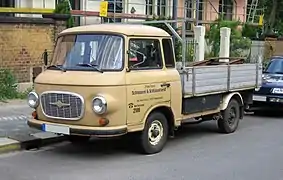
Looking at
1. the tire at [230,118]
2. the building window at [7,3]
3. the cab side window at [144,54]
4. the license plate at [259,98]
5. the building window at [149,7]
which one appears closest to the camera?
the cab side window at [144,54]

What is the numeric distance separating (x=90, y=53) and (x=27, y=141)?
2.12 m

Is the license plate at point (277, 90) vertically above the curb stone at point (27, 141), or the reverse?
the license plate at point (277, 90)

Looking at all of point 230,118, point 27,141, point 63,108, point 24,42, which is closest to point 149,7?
point 24,42

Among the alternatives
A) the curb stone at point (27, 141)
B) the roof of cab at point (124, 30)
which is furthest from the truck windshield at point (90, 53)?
the curb stone at point (27, 141)

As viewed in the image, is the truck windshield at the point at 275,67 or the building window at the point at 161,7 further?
the building window at the point at 161,7

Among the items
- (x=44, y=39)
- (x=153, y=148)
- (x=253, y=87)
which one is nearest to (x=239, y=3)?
(x=44, y=39)

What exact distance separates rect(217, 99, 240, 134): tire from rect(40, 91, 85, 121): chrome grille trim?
4061 millimetres

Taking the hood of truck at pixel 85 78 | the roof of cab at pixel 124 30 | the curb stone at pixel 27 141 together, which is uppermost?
the roof of cab at pixel 124 30

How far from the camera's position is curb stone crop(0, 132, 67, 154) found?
963cm

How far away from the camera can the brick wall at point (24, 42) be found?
15.6m

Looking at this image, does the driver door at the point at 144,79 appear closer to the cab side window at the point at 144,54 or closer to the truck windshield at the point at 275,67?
the cab side window at the point at 144,54

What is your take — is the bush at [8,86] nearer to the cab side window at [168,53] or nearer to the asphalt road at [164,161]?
the asphalt road at [164,161]

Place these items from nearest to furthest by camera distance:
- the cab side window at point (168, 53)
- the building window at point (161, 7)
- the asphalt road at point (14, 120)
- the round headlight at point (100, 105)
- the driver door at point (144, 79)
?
1. the round headlight at point (100, 105)
2. the driver door at point (144, 79)
3. the cab side window at point (168, 53)
4. the asphalt road at point (14, 120)
5. the building window at point (161, 7)

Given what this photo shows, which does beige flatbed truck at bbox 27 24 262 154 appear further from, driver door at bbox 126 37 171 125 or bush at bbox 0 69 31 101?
bush at bbox 0 69 31 101
